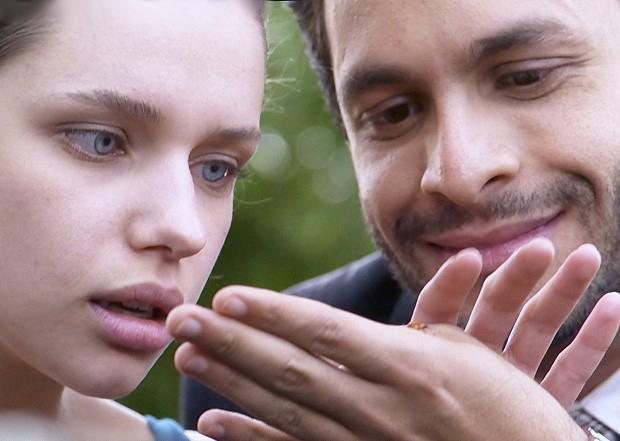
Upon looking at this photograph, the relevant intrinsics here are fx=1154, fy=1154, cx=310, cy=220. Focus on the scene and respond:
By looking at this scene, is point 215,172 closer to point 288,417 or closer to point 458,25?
point 288,417

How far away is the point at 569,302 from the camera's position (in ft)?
5.88

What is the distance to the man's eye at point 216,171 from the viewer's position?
1.84 m

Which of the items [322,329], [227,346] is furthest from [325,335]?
[227,346]

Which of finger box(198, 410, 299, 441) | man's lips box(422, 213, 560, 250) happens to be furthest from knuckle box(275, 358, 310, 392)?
man's lips box(422, 213, 560, 250)

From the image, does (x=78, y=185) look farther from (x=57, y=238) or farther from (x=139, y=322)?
(x=139, y=322)

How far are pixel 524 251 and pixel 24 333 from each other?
75 cm

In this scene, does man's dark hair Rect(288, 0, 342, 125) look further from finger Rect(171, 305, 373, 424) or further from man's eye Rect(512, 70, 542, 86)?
finger Rect(171, 305, 373, 424)

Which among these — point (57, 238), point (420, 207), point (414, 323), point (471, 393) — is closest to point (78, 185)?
point (57, 238)

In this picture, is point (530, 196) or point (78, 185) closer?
point (78, 185)

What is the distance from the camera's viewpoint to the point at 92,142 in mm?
1688

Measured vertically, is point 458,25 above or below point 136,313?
above

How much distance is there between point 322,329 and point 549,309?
0.47 m

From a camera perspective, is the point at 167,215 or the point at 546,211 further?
the point at 546,211

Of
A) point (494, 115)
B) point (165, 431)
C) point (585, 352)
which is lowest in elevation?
point (165, 431)
